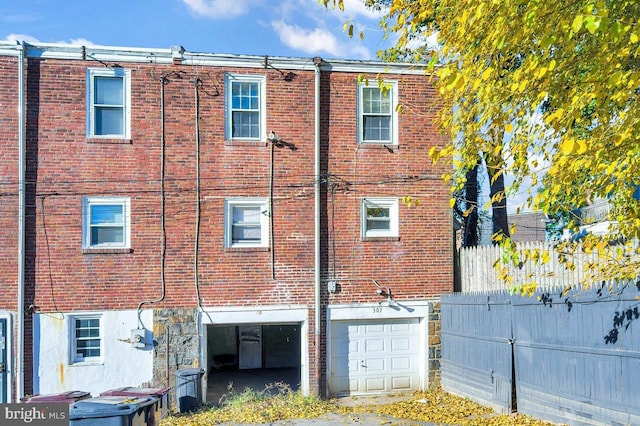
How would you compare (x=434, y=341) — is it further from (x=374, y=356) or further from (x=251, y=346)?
(x=251, y=346)

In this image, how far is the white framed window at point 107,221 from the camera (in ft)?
39.4

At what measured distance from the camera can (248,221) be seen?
12.6 m

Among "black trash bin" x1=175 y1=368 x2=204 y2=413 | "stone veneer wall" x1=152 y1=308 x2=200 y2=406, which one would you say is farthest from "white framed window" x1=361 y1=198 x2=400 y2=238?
"black trash bin" x1=175 y1=368 x2=204 y2=413

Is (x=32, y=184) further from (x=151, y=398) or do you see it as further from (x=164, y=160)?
(x=151, y=398)

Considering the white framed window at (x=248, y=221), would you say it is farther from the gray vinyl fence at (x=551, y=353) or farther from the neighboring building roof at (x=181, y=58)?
the gray vinyl fence at (x=551, y=353)

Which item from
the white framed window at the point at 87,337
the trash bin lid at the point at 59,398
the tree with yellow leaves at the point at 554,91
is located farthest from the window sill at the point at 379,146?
the trash bin lid at the point at 59,398

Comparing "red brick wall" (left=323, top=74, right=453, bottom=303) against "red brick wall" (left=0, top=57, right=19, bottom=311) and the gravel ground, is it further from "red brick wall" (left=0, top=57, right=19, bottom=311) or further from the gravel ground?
"red brick wall" (left=0, top=57, right=19, bottom=311)

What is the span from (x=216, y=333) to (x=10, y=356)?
662 cm

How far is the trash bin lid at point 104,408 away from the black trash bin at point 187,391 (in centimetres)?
276

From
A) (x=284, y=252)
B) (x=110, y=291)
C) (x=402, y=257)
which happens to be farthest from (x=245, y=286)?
(x=402, y=257)

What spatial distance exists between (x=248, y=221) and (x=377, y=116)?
394cm

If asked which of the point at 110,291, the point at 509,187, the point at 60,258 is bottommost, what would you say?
the point at 110,291

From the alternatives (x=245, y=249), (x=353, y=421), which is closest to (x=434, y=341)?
(x=353, y=421)

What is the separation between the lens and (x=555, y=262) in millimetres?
9711
